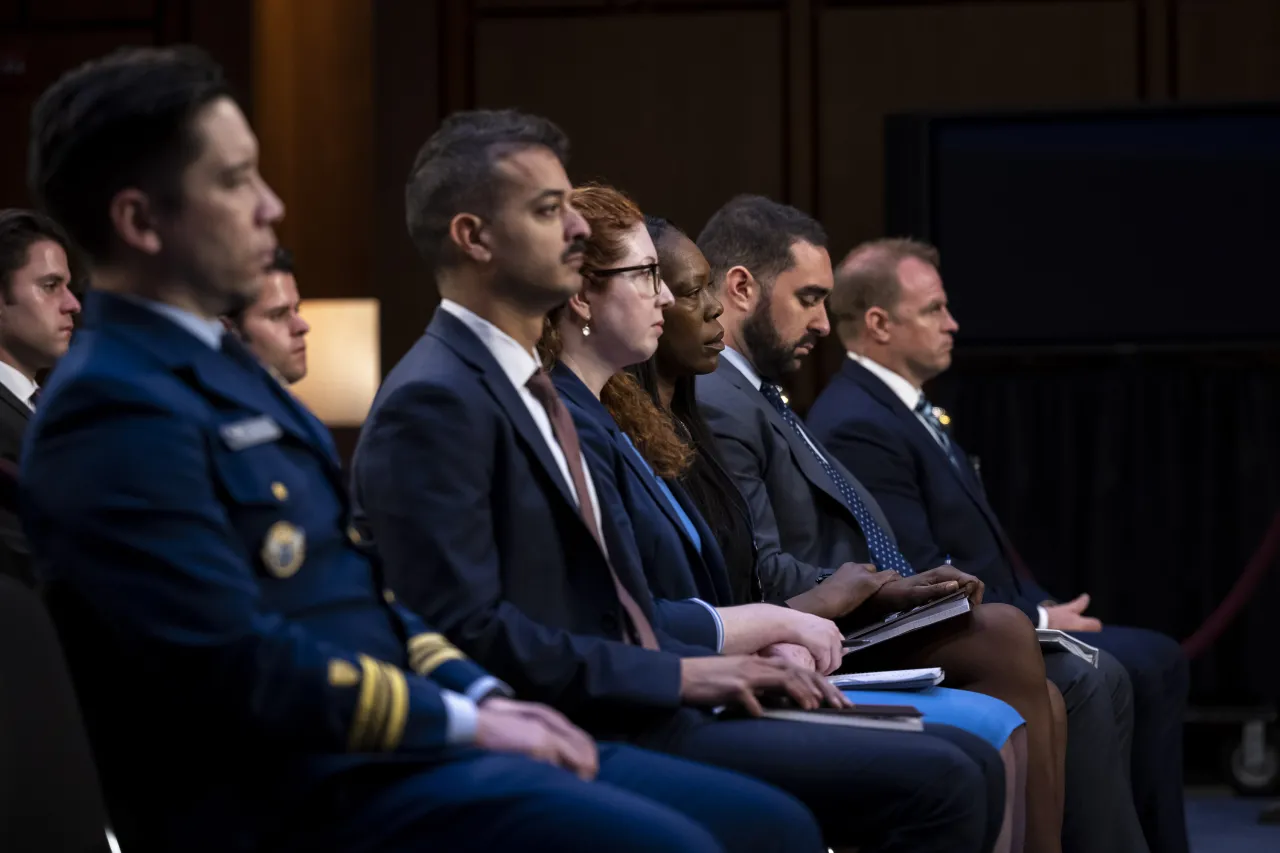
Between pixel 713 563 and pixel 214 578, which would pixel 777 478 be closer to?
pixel 713 563

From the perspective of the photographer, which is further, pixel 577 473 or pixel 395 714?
pixel 577 473

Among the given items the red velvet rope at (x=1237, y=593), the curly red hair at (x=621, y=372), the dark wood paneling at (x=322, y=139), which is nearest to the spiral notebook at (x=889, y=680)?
the curly red hair at (x=621, y=372)

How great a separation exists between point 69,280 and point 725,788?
86.1 inches

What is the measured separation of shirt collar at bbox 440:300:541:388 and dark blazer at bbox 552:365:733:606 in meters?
0.28

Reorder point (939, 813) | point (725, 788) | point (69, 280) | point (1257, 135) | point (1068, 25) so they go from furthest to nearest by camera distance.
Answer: point (1068, 25), point (1257, 135), point (69, 280), point (939, 813), point (725, 788)

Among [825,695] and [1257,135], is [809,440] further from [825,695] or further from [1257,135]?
[1257,135]

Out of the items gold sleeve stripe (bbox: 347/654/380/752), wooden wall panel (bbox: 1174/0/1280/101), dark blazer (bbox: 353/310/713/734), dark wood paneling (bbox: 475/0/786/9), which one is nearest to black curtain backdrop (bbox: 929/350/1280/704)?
wooden wall panel (bbox: 1174/0/1280/101)

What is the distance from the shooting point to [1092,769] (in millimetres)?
3172

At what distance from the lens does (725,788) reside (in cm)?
180

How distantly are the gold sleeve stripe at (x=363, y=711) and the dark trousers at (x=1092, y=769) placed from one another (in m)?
1.85

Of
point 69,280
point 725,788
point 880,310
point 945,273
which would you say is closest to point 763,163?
point 945,273

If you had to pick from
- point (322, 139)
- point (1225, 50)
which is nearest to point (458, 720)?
point (1225, 50)

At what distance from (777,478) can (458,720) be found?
183 cm

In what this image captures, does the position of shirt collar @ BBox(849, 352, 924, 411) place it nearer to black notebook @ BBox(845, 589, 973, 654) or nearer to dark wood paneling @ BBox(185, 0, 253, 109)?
black notebook @ BBox(845, 589, 973, 654)
